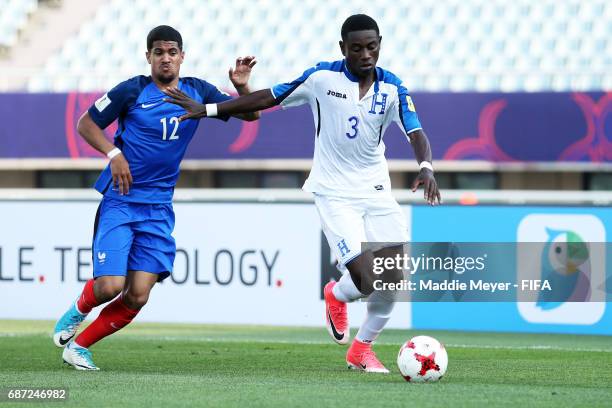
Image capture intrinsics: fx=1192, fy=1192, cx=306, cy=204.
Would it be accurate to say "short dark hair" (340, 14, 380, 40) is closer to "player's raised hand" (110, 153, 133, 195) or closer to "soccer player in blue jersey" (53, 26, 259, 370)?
"soccer player in blue jersey" (53, 26, 259, 370)

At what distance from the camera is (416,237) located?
487 inches

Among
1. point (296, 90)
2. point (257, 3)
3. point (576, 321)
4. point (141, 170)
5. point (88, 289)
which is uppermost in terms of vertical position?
point (257, 3)

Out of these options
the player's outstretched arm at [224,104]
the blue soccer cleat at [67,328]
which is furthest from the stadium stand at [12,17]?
the player's outstretched arm at [224,104]

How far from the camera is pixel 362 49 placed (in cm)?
742

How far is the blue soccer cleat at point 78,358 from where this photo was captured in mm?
7934

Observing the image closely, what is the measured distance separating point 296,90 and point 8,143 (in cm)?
1117

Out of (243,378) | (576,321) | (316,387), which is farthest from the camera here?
(576,321)

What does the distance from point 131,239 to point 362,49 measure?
6.49ft

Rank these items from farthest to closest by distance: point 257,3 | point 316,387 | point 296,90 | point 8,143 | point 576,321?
point 257,3, point 8,143, point 576,321, point 296,90, point 316,387

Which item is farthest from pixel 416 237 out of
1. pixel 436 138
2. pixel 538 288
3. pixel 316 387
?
pixel 316 387

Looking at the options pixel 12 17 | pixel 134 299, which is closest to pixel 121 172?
pixel 134 299

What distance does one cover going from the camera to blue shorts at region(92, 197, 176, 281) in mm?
7797

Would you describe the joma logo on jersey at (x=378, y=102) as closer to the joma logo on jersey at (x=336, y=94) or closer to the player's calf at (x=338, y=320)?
the joma logo on jersey at (x=336, y=94)

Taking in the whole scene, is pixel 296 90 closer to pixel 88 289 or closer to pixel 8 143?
pixel 88 289
